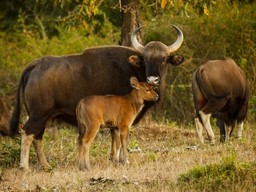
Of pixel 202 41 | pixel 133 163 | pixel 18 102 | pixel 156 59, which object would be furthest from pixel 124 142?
pixel 202 41

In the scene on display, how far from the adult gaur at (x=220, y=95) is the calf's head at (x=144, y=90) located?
1.93 metres

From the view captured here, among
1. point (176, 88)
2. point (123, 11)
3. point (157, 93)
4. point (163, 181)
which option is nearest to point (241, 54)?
point (176, 88)

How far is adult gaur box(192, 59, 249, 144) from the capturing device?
1628cm

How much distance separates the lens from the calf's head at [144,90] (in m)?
14.4

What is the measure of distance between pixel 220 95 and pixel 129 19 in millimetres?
3261

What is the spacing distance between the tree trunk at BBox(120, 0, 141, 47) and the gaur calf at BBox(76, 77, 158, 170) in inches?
155

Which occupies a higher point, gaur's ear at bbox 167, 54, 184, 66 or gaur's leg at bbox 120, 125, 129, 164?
gaur's ear at bbox 167, 54, 184, 66

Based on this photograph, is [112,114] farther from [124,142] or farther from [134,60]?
[134,60]

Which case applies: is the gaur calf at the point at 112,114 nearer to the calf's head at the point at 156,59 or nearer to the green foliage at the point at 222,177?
the calf's head at the point at 156,59

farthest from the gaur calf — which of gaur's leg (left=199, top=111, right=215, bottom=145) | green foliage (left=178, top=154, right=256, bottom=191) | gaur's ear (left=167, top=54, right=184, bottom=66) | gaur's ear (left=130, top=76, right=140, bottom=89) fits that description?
green foliage (left=178, top=154, right=256, bottom=191)

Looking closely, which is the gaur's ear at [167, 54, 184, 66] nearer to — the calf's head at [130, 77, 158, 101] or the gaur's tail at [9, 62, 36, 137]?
the calf's head at [130, 77, 158, 101]

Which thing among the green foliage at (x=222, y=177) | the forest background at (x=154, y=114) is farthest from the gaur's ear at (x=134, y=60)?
the green foliage at (x=222, y=177)

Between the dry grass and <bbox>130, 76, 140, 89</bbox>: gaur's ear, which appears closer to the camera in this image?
the dry grass

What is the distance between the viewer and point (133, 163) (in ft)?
46.4
